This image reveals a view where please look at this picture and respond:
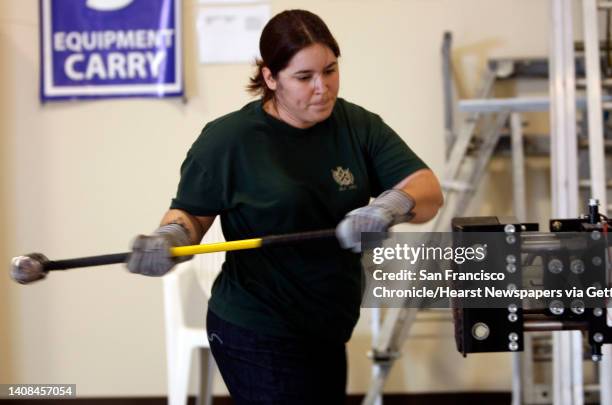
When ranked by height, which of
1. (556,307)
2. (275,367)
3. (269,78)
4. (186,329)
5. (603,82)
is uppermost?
(603,82)

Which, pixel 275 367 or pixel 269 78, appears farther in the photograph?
pixel 269 78

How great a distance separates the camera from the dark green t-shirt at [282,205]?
5.04 feet

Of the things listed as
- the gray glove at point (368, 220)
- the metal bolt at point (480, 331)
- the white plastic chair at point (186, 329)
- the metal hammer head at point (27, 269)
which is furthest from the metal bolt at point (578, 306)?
the white plastic chair at point (186, 329)

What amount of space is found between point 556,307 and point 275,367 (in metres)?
0.56

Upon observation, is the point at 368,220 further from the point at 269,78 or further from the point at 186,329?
the point at 186,329

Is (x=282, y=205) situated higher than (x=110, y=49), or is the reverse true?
(x=110, y=49)

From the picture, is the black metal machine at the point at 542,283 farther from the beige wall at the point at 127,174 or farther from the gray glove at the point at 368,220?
the beige wall at the point at 127,174

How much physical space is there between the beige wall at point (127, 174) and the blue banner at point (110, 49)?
0.06 metres

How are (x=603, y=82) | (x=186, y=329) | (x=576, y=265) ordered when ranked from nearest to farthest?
(x=576, y=265), (x=603, y=82), (x=186, y=329)

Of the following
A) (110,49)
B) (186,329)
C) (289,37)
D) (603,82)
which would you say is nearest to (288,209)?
(289,37)

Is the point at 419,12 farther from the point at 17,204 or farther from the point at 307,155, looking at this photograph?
the point at 17,204

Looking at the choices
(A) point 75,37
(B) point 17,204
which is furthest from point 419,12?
(B) point 17,204

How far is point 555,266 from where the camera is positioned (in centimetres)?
136

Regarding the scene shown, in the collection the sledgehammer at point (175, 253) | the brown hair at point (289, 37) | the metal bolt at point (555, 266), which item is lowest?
the metal bolt at point (555, 266)
